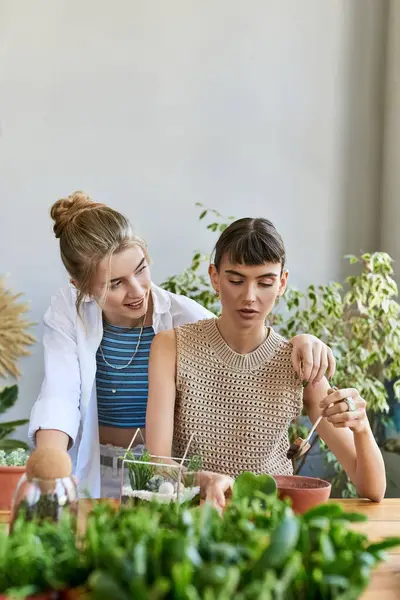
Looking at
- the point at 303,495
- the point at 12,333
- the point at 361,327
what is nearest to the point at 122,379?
the point at 303,495

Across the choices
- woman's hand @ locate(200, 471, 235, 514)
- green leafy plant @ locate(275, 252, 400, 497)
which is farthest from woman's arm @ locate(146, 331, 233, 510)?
green leafy plant @ locate(275, 252, 400, 497)

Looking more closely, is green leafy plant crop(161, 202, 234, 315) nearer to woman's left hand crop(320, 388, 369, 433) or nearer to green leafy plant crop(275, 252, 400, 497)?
green leafy plant crop(275, 252, 400, 497)

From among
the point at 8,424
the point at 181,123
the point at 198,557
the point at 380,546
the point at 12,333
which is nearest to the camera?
the point at 198,557

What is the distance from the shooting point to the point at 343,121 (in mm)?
3777

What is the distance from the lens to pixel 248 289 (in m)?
1.77

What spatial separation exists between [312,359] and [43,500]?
947mm

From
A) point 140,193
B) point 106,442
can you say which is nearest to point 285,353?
point 106,442

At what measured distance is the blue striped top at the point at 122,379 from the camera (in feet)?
7.22

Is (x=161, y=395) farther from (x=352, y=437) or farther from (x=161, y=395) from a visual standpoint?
(x=352, y=437)

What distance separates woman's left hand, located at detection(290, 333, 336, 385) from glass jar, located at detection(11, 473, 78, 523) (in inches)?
36.1

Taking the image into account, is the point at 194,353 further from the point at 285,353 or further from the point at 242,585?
the point at 242,585

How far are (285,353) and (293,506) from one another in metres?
0.62

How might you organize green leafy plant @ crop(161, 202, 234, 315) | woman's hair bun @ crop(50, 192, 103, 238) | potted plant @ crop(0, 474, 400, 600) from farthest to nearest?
green leafy plant @ crop(161, 202, 234, 315) < woman's hair bun @ crop(50, 192, 103, 238) < potted plant @ crop(0, 474, 400, 600)

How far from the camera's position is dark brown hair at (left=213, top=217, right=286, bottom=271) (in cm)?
179
